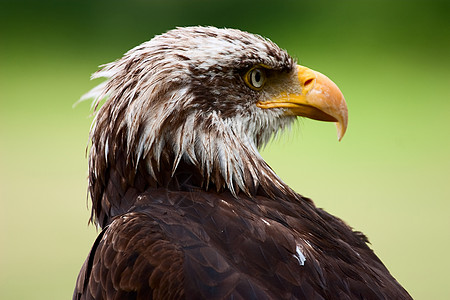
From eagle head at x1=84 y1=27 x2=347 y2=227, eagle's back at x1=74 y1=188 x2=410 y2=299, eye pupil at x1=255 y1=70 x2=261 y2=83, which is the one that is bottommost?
eagle's back at x1=74 y1=188 x2=410 y2=299

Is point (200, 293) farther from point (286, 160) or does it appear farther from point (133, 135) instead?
point (286, 160)

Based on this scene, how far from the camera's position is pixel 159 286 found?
2.26 metres

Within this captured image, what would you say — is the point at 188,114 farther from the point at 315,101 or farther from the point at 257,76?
the point at 315,101

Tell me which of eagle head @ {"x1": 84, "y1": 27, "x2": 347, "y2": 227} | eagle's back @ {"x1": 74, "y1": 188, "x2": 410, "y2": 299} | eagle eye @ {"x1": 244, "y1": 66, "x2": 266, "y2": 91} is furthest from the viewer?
eagle eye @ {"x1": 244, "y1": 66, "x2": 266, "y2": 91}

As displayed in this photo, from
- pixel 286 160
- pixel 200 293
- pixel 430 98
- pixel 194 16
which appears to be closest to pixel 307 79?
pixel 200 293

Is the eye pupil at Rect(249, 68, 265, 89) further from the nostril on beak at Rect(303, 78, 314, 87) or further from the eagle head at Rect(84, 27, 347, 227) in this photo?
the nostril on beak at Rect(303, 78, 314, 87)

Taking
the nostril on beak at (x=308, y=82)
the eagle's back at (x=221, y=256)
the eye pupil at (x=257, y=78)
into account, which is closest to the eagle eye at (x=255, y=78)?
the eye pupil at (x=257, y=78)

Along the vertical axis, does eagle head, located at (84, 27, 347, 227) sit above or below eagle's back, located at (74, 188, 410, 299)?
above

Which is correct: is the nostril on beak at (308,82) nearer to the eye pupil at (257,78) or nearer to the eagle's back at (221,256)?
the eye pupil at (257,78)

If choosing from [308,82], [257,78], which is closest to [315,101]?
[308,82]

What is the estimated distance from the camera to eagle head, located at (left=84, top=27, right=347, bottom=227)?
8.73 ft

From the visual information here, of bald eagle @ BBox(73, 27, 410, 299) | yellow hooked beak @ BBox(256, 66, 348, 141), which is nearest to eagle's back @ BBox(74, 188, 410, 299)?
bald eagle @ BBox(73, 27, 410, 299)

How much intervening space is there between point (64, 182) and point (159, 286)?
6568 millimetres

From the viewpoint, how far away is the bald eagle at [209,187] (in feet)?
7.59
